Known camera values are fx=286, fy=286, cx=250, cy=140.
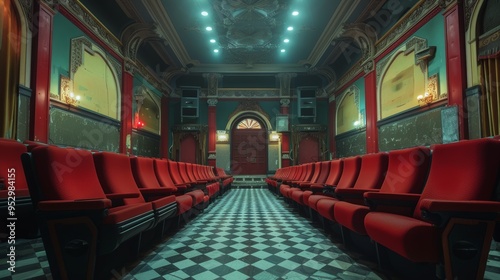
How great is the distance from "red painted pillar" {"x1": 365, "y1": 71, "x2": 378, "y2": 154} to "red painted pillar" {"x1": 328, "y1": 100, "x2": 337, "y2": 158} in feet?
12.2

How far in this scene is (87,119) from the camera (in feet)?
21.7

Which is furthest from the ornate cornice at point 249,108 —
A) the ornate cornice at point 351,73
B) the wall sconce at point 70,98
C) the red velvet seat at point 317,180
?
the red velvet seat at point 317,180

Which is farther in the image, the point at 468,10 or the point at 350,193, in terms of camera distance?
the point at 468,10

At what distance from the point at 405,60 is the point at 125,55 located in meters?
7.75

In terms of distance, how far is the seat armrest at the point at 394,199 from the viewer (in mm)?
1787

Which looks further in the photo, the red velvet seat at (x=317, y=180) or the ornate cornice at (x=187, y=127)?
the ornate cornice at (x=187, y=127)

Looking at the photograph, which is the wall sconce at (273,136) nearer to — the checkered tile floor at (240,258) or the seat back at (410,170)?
the checkered tile floor at (240,258)

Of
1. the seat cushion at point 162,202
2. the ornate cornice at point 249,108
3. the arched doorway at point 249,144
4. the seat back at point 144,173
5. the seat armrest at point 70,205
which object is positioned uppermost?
the ornate cornice at point 249,108

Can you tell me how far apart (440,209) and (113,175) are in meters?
2.13

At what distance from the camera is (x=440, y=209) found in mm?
1278

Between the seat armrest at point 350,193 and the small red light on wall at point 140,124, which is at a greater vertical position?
the small red light on wall at point 140,124

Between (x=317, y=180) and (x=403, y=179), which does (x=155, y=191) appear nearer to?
(x=403, y=179)

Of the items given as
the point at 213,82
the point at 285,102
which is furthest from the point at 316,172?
the point at 213,82

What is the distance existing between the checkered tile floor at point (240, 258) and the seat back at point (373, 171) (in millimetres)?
614
